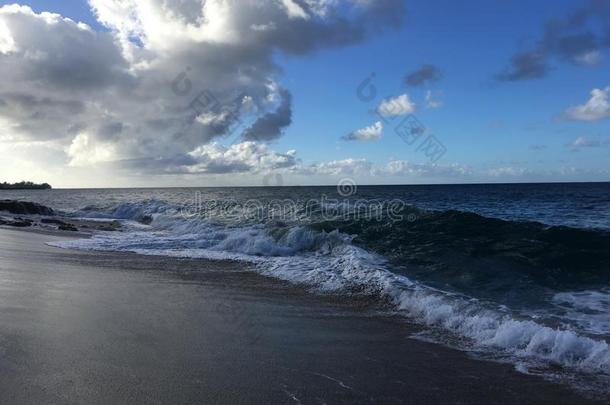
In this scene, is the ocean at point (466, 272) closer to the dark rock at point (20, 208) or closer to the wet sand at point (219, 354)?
the wet sand at point (219, 354)

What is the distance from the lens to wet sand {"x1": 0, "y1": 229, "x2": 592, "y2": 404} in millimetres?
4500

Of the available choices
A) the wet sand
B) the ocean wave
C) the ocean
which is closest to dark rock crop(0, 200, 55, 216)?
the ocean wave

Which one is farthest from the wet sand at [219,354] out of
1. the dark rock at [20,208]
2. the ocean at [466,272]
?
the dark rock at [20,208]

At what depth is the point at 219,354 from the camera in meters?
5.53

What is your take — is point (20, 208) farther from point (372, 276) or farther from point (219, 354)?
point (219, 354)

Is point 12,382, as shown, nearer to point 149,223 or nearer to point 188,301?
point 188,301

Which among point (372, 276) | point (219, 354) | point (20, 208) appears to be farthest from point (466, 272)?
point (20, 208)

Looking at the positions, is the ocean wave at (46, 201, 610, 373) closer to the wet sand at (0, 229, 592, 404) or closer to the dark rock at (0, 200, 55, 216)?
the wet sand at (0, 229, 592, 404)

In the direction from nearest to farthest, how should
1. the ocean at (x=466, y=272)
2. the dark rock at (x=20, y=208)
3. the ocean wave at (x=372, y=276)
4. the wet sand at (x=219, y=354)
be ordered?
the wet sand at (x=219, y=354) < the ocean wave at (x=372, y=276) < the ocean at (x=466, y=272) < the dark rock at (x=20, y=208)

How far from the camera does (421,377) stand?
505 cm

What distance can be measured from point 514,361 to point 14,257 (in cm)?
1296

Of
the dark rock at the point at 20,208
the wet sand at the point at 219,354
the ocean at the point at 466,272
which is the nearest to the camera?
the wet sand at the point at 219,354

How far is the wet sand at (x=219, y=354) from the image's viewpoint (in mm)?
4500

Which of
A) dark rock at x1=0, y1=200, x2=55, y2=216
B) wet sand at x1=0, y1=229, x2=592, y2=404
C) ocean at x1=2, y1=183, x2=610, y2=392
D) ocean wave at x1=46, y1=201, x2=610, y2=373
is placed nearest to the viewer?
wet sand at x1=0, y1=229, x2=592, y2=404
